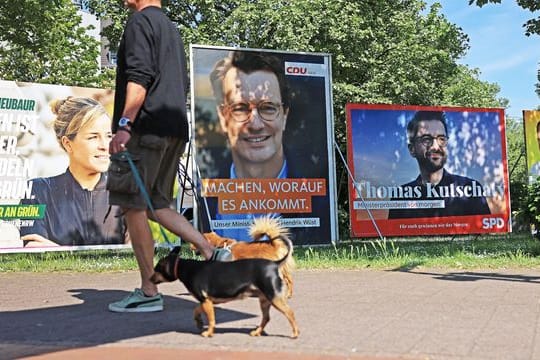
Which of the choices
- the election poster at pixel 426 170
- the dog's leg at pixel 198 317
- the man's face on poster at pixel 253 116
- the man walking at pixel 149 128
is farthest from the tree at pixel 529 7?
the dog's leg at pixel 198 317

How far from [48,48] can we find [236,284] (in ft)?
76.7

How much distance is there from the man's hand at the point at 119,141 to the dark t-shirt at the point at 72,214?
6310 mm

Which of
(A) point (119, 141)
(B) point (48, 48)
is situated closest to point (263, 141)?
(A) point (119, 141)

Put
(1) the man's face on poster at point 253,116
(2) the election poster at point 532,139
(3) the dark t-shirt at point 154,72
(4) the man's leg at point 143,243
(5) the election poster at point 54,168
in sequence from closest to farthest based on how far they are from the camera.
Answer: (3) the dark t-shirt at point 154,72 < (4) the man's leg at point 143,243 < (5) the election poster at point 54,168 < (1) the man's face on poster at point 253,116 < (2) the election poster at point 532,139

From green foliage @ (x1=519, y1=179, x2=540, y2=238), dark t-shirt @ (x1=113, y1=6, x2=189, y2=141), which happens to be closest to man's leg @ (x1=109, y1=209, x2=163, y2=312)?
dark t-shirt @ (x1=113, y1=6, x2=189, y2=141)

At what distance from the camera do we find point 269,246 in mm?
5824

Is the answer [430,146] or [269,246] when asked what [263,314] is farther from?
[430,146]

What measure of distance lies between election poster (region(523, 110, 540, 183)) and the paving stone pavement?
886 centimetres

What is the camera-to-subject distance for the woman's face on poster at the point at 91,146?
11062mm

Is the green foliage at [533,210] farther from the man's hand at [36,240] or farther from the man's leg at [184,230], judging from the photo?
the man's hand at [36,240]

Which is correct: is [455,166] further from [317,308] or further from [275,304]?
[275,304]

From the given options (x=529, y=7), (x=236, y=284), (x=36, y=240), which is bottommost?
(x=36, y=240)

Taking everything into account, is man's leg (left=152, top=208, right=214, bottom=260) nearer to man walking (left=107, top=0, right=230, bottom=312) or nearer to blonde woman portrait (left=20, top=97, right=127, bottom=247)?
man walking (left=107, top=0, right=230, bottom=312)

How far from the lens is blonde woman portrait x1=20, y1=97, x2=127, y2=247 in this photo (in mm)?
10789
